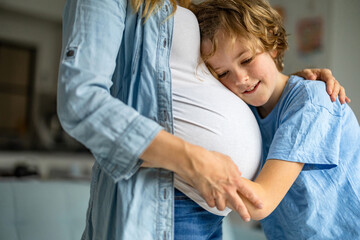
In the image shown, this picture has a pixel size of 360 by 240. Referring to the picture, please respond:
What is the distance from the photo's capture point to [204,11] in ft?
3.10

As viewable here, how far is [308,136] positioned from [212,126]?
204 millimetres

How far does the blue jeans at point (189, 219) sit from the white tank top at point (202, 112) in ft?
0.06

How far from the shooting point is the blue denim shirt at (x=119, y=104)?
612 mm

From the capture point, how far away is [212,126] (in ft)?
2.46

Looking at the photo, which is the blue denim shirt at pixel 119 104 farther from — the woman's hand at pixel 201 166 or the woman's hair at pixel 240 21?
the woman's hair at pixel 240 21

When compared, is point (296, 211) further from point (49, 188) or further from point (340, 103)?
point (49, 188)

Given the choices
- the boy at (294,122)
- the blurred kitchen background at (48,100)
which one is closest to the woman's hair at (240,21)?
the boy at (294,122)

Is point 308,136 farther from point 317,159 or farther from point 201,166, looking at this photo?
point 201,166

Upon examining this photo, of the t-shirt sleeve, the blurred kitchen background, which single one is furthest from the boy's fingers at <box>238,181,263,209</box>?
the blurred kitchen background

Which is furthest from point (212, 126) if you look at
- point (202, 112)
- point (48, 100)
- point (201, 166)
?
point (48, 100)

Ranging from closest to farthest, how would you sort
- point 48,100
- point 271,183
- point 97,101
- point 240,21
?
point 97,101 → point 271,183 → point 240,21 → point 48,100

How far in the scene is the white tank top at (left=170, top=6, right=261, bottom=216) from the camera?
74cm

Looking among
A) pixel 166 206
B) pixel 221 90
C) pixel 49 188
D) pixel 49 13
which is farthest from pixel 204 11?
pixel 49 13

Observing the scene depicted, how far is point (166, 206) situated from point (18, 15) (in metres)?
4.28
